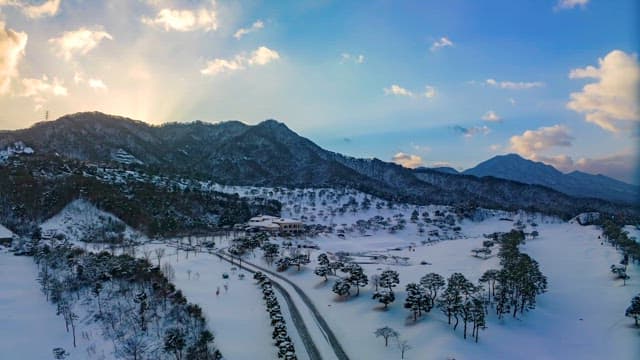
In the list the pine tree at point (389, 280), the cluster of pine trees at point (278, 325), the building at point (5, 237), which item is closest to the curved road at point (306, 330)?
the cluster of pine trees at point (278, 325)

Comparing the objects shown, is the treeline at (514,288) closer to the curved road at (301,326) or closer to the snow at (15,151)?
the curved road at (301,326)

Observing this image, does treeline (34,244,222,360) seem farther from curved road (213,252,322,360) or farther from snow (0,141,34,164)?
snow (0,141,34,164)

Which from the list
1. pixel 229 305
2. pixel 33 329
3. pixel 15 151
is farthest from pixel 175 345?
pixel 15 151

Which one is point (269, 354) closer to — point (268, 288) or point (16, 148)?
point (268, 288)

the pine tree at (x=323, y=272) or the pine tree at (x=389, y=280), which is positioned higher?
the pine tree at (x=389, y=280)

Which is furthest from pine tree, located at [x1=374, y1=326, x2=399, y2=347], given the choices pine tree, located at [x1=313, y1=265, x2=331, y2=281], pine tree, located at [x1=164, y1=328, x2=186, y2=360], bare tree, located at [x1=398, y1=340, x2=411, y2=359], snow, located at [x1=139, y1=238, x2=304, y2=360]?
pine tree, located at [x1=313, y1=265, x2=331, y2=281]

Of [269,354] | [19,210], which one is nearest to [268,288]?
[269,354]
